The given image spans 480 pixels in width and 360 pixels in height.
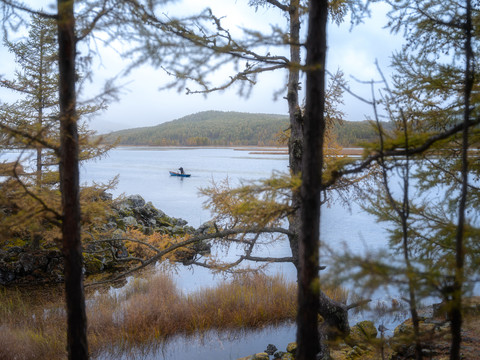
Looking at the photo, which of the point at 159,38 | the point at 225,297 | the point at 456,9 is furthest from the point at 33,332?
the point at 456,9

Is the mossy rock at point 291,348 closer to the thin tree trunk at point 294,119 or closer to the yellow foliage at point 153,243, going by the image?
the thin tree trunk at point 294,119

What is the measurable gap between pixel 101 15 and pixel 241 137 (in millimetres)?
28415

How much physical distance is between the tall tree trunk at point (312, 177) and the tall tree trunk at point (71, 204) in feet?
7.14

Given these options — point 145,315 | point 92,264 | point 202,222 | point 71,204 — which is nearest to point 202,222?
point 202,222

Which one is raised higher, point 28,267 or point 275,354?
point 28,267

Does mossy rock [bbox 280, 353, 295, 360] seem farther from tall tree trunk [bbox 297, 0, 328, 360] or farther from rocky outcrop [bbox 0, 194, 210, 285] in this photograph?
tall tree trunk [bbox 297, 0, 328, 360]

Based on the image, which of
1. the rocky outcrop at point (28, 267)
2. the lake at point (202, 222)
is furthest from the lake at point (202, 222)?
the rocky outcrop at point (28, 267)

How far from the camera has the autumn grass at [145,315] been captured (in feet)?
22.7

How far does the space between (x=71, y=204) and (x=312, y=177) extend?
7.64 ft

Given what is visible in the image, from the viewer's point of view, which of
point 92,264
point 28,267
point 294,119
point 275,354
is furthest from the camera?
point 92,264

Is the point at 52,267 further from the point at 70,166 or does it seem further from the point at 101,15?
the point at 101,15

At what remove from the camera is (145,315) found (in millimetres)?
8164

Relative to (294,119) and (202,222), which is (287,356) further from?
(202,222)

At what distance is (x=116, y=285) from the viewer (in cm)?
1192
